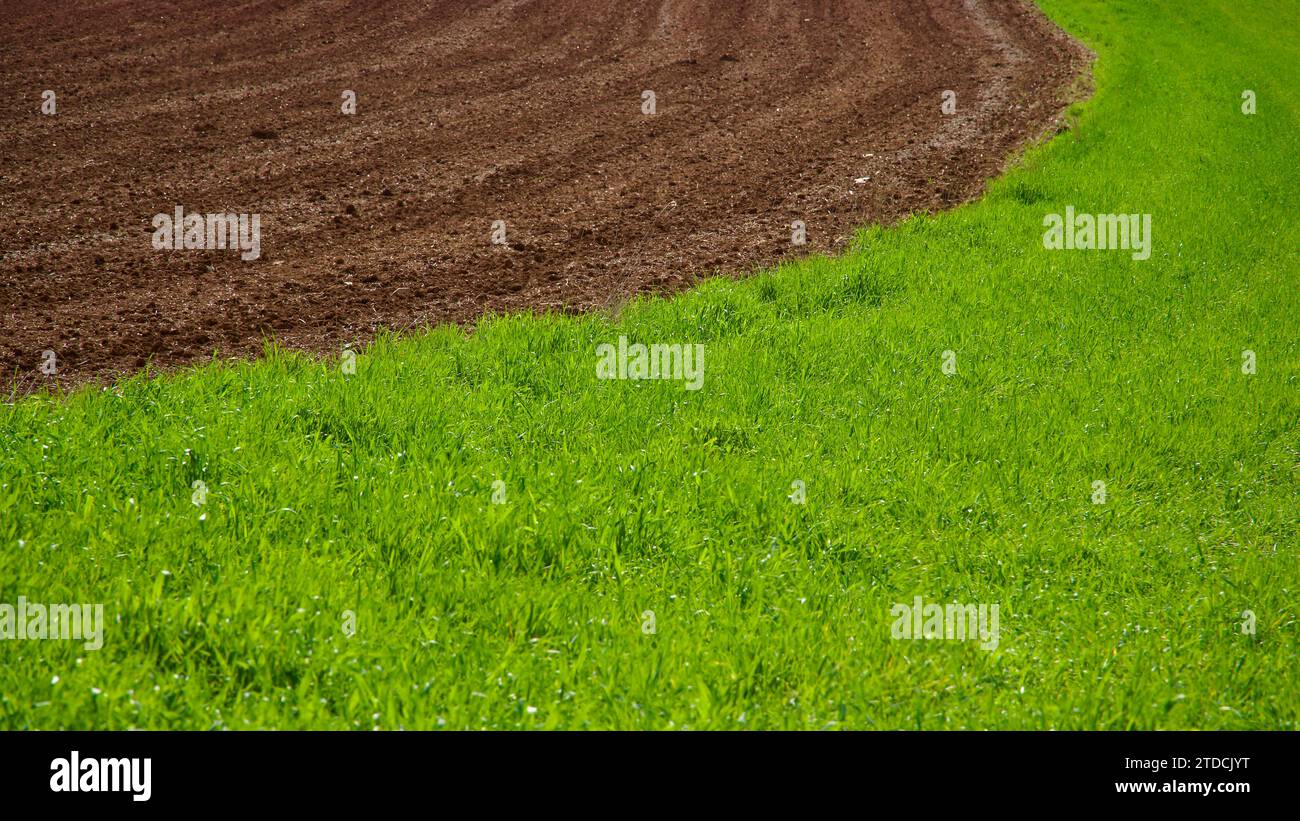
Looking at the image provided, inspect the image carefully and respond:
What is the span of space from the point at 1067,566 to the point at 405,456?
356 centimetres

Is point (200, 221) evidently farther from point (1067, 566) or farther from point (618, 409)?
point (1067, 566)

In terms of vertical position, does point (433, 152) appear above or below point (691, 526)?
above

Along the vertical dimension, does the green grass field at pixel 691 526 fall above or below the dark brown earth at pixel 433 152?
below

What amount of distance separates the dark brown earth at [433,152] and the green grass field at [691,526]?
66.4 inches

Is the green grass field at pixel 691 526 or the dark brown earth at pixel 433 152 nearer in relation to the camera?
the green grass field at pixel 691 526

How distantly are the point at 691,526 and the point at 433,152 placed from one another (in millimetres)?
9303

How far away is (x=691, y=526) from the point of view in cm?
479

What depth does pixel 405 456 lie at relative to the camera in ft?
17.0

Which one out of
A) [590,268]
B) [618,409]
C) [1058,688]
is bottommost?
[1058,688]

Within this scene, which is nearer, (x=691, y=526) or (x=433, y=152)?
(x=691, y=526)

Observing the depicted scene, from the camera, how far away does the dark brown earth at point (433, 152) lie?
27.3ft

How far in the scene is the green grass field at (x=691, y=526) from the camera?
3537 mm

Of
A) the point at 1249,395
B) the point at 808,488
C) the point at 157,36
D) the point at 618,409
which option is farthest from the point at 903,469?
the point at 157,36

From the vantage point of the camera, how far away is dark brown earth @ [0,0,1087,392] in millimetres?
8312
